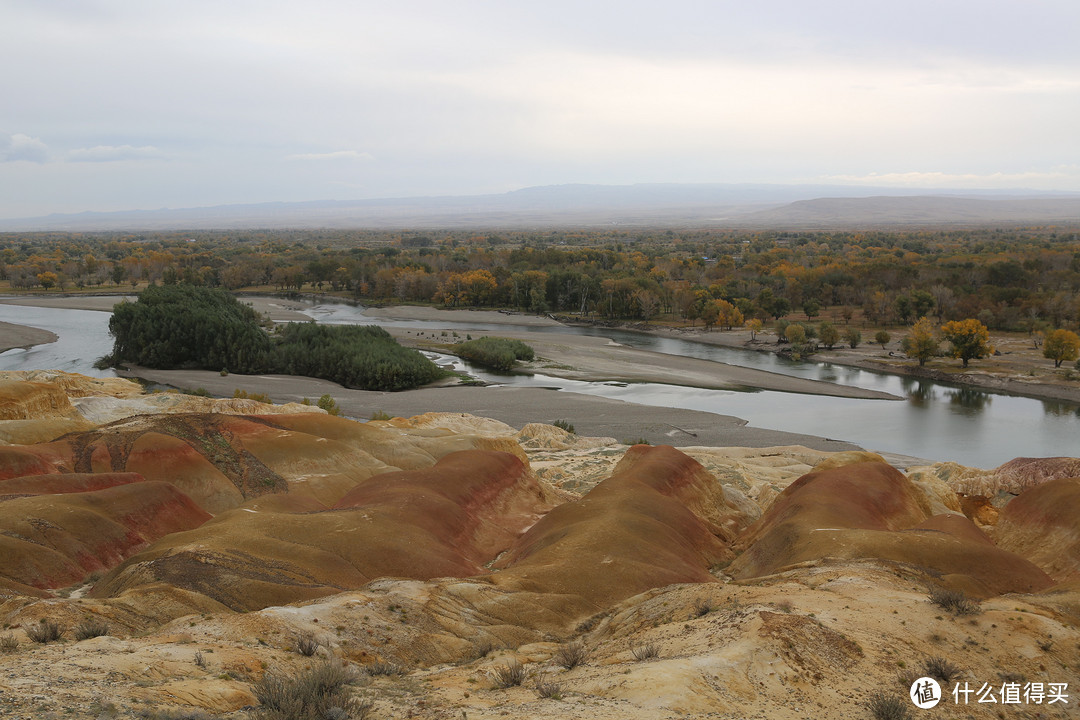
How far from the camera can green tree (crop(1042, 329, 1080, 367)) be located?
6254cm

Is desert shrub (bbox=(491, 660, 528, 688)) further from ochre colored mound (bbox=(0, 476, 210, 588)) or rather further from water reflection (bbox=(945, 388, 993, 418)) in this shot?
water reflection (bbox=(945, 388, 993, 418))

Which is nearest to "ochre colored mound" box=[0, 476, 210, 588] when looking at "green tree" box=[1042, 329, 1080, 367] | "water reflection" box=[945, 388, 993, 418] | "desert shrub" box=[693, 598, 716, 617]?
"desert shrub" box=[693, 598, 716, 617]

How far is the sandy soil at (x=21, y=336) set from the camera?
244ft

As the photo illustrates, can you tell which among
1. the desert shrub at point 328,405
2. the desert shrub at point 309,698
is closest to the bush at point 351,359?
the desert shrub at point 328,405

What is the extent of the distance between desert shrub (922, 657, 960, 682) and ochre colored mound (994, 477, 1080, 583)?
10554 mm

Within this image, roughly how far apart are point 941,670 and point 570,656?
204 inches

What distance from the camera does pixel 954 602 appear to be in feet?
39.4

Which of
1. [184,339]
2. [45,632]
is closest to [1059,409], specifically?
[45,632]

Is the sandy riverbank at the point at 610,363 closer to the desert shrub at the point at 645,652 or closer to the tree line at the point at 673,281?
the tree line at the point at 673,281

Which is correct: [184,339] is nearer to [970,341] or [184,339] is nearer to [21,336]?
[21,336]

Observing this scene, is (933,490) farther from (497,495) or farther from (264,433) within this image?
(264,433)

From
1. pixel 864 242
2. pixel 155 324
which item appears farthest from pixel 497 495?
pixel 864 242

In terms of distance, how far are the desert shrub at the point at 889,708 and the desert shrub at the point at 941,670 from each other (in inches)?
42.1

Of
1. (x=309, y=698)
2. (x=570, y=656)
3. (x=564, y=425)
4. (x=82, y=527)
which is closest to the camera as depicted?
(x=309, y=698)
